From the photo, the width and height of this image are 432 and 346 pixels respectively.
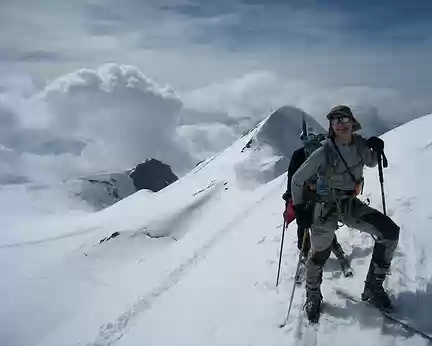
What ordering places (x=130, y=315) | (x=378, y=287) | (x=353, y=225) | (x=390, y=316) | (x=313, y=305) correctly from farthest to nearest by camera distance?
(x=130, y=315)
(x=313, y=305)
(x=378, y=287)
(x=390, y=316)
(x=353, y=225)

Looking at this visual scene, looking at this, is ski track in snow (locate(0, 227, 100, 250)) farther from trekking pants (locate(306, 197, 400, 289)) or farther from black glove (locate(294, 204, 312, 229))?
black glove (locate(294, 204, 312, 229))

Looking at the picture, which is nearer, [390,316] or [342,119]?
[342,119]

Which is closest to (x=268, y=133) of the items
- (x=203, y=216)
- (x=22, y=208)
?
(x=203, y=216)

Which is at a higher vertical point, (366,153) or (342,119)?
(342,119)

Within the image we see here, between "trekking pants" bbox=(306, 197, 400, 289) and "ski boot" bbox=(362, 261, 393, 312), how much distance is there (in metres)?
0.15

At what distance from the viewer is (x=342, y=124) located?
7.45 m

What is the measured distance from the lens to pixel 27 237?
63.1 m

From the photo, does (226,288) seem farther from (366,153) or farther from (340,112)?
(340,112)

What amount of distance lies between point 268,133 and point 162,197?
19.6 metres

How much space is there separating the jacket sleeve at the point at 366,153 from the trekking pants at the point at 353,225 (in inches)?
28.1

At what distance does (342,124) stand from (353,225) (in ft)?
6.16

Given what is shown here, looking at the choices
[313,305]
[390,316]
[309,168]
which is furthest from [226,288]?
[309,168]

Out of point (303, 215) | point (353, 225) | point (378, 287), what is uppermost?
point (303, 215)

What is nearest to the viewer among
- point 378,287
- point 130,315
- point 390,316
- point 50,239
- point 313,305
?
point 390,316
